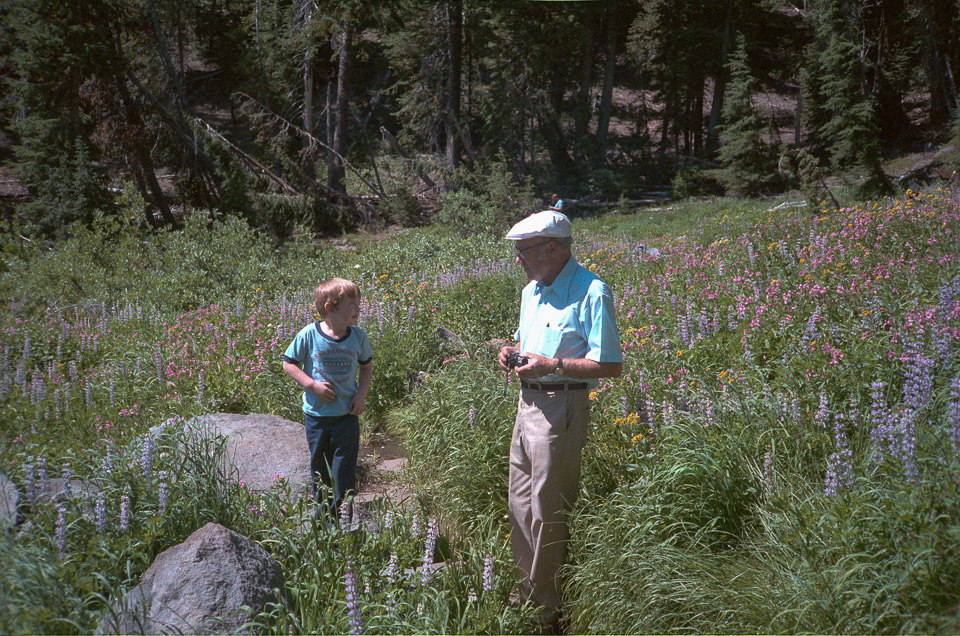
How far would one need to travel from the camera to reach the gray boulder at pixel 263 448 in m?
4.33

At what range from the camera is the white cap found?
3.30 meters

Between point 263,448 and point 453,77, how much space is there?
20.7 metres

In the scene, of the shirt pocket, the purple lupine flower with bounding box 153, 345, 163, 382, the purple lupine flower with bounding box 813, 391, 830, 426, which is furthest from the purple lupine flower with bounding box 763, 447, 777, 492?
the purple lupine flower with bounding box 153, 345, 163, 382

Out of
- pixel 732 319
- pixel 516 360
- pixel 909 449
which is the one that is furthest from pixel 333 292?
pixel 732 319

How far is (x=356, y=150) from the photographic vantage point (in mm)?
27312

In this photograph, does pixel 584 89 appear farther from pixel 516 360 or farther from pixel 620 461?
pixel 516 360

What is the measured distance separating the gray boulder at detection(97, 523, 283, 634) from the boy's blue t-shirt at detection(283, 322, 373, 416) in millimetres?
1069

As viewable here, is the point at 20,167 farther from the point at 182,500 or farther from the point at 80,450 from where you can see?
the point at 182,500

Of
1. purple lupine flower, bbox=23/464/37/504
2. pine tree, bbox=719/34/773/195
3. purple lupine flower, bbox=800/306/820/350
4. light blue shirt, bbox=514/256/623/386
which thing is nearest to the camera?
purple lupine flower, bbox=23/464/37/504

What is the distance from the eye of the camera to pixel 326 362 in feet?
12.8

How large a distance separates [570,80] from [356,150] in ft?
37.9

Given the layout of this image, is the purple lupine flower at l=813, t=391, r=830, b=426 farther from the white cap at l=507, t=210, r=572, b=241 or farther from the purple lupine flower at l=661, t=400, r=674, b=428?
the white cap at l=507, t=210, r=572, b=241

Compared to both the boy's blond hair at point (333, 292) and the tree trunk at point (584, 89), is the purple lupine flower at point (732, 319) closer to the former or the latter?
the boy's blond hair at point (333, 292)

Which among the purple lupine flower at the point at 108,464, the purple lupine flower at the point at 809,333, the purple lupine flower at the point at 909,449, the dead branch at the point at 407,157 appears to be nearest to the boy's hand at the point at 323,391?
the purple lupine flower at the point at 108,464
